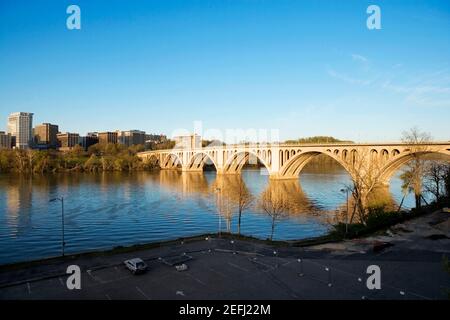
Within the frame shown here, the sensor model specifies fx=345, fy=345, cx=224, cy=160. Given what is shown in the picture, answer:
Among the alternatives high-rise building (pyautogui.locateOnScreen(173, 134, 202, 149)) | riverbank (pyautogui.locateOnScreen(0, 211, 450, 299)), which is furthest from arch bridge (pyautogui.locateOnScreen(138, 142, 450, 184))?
high-rise building (pyautogui.locateOnScreen(173, 134, 202, 149))

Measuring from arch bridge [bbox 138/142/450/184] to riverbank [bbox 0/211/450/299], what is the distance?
49.6 ft

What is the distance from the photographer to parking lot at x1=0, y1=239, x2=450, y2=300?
17.5m

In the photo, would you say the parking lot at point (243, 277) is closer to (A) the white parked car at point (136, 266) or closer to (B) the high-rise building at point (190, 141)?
(A) the white parked car at point (136, 266)

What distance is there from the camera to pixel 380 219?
1325 inches

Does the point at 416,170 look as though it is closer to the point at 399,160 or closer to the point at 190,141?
the point at 399,160

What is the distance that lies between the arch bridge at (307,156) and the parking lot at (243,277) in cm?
1734

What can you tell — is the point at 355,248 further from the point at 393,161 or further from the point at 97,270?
the point at 393,161

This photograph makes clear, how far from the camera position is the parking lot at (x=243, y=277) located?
17.5 meters

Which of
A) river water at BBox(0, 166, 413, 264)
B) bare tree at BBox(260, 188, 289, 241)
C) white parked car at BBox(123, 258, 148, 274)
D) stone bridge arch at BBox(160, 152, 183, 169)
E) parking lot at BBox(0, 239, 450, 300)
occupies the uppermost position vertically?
stone bridge arch at BBox(160, 152, 183, 169)

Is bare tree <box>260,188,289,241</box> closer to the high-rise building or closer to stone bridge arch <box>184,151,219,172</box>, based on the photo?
stone bridge arch <box>184,151,219,172</box>

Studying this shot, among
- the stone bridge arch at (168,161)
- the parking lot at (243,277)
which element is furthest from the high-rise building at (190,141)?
the parking lot at (243,277)

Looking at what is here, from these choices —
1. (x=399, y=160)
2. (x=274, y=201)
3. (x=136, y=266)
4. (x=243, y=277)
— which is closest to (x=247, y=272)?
(x=243, y=277)

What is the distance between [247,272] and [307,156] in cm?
7304
